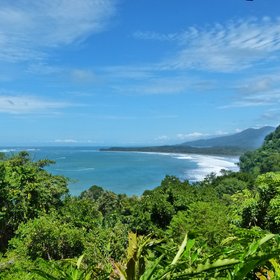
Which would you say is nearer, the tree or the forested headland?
the forested headland

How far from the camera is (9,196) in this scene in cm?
1688

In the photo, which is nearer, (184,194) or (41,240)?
(41,240)

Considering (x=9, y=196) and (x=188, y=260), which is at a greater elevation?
(x=188, y=260)

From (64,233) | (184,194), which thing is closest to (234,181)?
(184,194)

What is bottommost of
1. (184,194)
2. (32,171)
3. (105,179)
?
(105,179)

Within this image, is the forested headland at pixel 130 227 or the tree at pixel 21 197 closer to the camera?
the forested headland at pixel 130 227

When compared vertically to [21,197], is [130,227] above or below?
below

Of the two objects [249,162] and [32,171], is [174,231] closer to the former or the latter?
[32,171]

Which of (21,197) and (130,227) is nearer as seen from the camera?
(21,197)

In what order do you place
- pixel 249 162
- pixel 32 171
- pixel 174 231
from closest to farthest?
1. pixel 174 231
2. pixel 32 171
3. pixel 249 162

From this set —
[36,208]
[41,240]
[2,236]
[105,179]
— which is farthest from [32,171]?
[105,179]

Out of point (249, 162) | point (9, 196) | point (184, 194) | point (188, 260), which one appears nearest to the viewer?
point (188, 260)

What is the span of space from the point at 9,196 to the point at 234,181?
33.8 metres

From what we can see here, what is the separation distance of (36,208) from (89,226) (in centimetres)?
275
